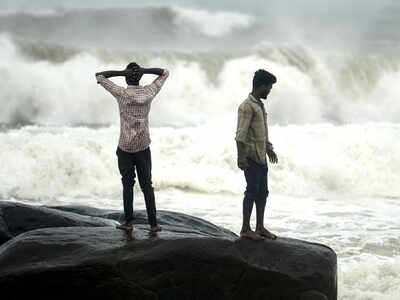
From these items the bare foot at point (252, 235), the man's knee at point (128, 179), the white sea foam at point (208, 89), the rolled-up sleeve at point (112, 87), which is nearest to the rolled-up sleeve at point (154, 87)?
the rolled-up sleeve at point (112, 87)

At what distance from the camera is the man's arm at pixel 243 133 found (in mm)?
5730

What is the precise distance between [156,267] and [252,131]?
1.46 meters

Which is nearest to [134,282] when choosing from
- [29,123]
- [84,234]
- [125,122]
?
[84,234]

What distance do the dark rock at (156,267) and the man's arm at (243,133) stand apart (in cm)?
69

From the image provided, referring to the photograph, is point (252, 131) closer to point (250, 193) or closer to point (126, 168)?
point (250, 193)

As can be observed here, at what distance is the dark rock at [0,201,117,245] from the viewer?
251 inches

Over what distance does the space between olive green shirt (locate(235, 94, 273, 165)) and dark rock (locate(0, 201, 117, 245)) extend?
193 cm

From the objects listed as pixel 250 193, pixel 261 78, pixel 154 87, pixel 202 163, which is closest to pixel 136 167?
pixel 154 87

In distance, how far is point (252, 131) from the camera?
5.85 metres

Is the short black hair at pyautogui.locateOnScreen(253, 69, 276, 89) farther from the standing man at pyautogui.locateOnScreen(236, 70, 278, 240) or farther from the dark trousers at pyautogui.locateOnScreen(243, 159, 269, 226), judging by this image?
the dark trousers at pyautogui.locateOnScreen(243, 159, 269, 226)

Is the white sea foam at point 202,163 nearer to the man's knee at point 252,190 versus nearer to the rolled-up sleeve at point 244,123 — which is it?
the man's knee at point 252,190

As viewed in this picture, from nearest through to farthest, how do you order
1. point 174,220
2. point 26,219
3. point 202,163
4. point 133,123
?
point 133,123 < point 26,219 < point 174,220 < point 202,163

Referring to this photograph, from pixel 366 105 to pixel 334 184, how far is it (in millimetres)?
22321

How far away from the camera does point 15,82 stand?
30.0m
